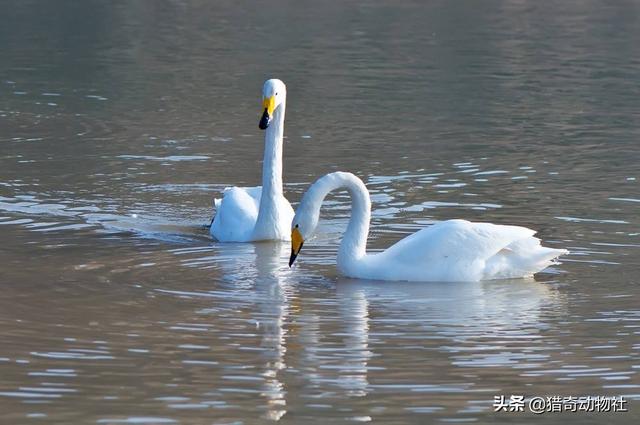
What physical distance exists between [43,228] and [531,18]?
2345cm

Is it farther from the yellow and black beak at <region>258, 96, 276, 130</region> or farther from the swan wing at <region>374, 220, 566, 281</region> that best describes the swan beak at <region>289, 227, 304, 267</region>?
the yellow and black beak at <region>258, 96, 276, 130</region>

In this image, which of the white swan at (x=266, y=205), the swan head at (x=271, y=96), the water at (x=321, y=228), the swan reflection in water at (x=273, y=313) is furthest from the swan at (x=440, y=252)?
the swan head at (x=271, y=96)

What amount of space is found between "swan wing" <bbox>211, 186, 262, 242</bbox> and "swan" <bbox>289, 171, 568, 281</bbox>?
1.82 m

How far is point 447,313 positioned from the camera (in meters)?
9.79

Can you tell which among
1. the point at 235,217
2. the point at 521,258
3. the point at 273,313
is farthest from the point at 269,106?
the point at 273,313

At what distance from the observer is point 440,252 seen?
10.6 meters

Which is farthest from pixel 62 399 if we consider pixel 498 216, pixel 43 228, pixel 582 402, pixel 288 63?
pixel 288 63

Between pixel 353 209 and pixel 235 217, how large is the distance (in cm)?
187

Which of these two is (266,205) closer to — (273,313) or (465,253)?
(465,253)

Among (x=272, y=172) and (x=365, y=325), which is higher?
(x=272, y=172)

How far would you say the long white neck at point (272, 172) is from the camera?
12586 mm

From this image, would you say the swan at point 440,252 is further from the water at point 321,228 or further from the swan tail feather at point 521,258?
the water at point 321,228

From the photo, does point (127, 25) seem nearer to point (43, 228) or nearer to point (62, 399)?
point (43, 228)

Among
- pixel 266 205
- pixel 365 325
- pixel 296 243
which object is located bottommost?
pixel 365 325
